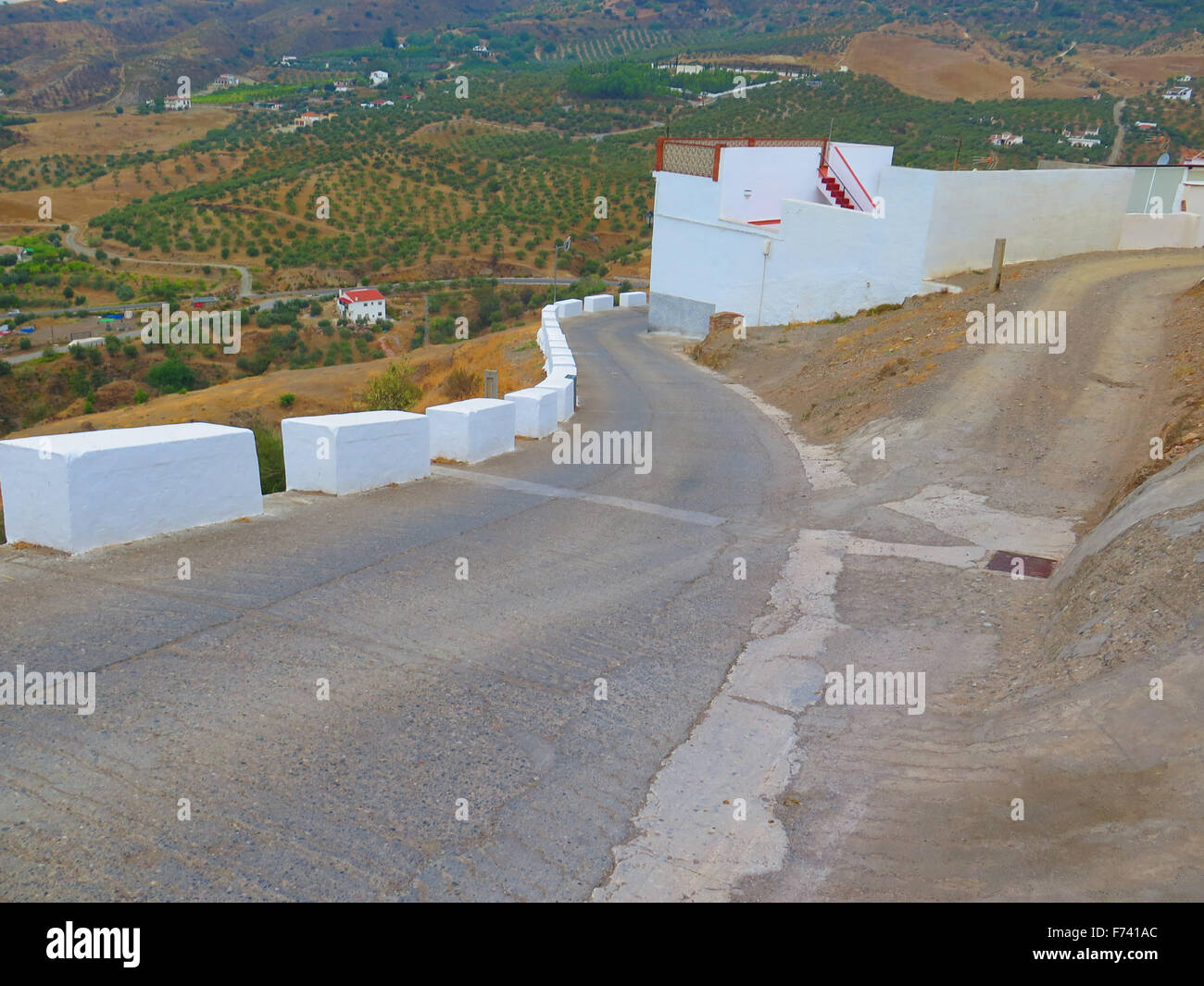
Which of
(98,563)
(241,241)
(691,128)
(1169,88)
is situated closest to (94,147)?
(241,241)

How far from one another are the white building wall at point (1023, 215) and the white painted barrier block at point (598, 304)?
17458 mm

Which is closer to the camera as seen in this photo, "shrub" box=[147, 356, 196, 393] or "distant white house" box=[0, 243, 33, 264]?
"shrub" box=[147, 356, 196, 393]

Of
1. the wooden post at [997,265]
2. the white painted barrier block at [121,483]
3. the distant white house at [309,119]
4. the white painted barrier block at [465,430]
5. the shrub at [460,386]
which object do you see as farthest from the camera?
the distant white house at [309,119]

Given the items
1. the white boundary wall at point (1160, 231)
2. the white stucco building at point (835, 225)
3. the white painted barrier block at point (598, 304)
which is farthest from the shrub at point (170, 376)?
the white boundary wall at point (1160, 231)

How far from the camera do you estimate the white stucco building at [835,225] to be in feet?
79.6

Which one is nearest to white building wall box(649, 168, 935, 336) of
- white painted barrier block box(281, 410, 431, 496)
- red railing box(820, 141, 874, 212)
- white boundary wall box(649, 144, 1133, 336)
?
white boundary wall box(649, 144, 1133, 336)

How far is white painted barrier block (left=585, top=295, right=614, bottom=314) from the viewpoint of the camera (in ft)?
132

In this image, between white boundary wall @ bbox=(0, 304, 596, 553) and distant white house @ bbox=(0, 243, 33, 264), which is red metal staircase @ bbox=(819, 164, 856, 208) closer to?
white boundary wall @ bbox=(0, 304, 596, 553)

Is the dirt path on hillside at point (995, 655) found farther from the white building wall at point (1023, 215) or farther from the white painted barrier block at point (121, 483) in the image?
the white building wall at point (1023, 215)

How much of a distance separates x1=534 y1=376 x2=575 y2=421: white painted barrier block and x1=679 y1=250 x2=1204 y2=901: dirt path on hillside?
414cm

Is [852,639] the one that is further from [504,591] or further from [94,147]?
[94,147]

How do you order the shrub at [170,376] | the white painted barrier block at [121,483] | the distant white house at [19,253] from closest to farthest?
the white painted barrier block at [121,483] → the shrub at [170,376] → the distant white house at [19,253]

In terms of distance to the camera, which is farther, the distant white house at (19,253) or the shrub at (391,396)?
the distant white house at (19,253)

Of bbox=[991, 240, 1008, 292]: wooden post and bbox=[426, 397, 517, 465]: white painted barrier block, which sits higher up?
bbox=[991, 240, 1008, 292]: wooden post
